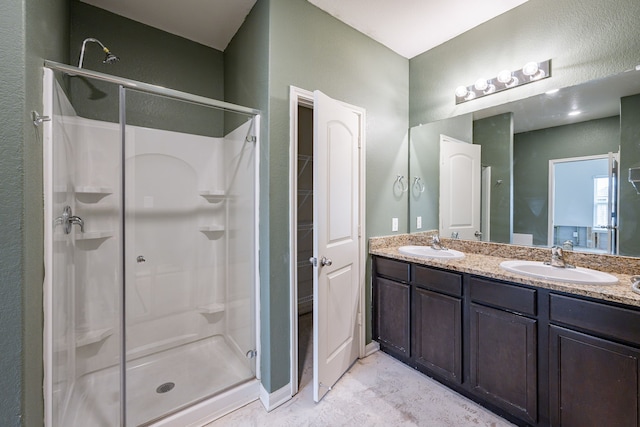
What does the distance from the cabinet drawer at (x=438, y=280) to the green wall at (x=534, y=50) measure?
1.44 m

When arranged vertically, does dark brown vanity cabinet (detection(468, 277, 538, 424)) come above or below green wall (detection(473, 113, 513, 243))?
below

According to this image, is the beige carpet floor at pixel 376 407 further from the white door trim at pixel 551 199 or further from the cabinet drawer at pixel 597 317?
the white door trim at pixel 551 199

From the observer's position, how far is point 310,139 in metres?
3.46

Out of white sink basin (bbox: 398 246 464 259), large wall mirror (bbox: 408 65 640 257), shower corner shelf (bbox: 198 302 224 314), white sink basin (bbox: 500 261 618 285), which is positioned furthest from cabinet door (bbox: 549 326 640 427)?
shower corner shelf (bbox: 198 302 224 314)

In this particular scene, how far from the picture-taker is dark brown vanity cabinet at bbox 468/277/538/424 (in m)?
1.52

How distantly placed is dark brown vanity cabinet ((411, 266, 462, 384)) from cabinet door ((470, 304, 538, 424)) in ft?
0.35

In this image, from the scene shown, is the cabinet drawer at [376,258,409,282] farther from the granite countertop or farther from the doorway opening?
the doorway opening

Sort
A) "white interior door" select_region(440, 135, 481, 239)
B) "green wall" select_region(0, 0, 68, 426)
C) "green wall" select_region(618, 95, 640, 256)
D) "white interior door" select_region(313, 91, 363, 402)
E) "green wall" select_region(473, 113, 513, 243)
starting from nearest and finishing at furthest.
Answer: "green wall" select_region(0, 0, 68, 426) → "green wall" select_region(618, 95, 640, 256) → "white interior door" select_region(313, 91, 363, 402) → "green wall" select_region(473, 113, 513, 243) → "white interior door" select_region(440, 135, 481, 239)

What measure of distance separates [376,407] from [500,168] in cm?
202

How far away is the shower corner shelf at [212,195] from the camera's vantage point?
8.00ft

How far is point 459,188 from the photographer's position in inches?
95.0

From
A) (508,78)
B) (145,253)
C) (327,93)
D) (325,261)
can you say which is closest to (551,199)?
(508,78)

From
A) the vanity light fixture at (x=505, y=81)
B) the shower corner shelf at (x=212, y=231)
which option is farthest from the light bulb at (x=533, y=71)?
the shower corner shelf at (x=212, y=231)

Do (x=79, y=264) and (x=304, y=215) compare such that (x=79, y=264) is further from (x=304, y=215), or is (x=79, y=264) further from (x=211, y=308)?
(x=304, y=215)
